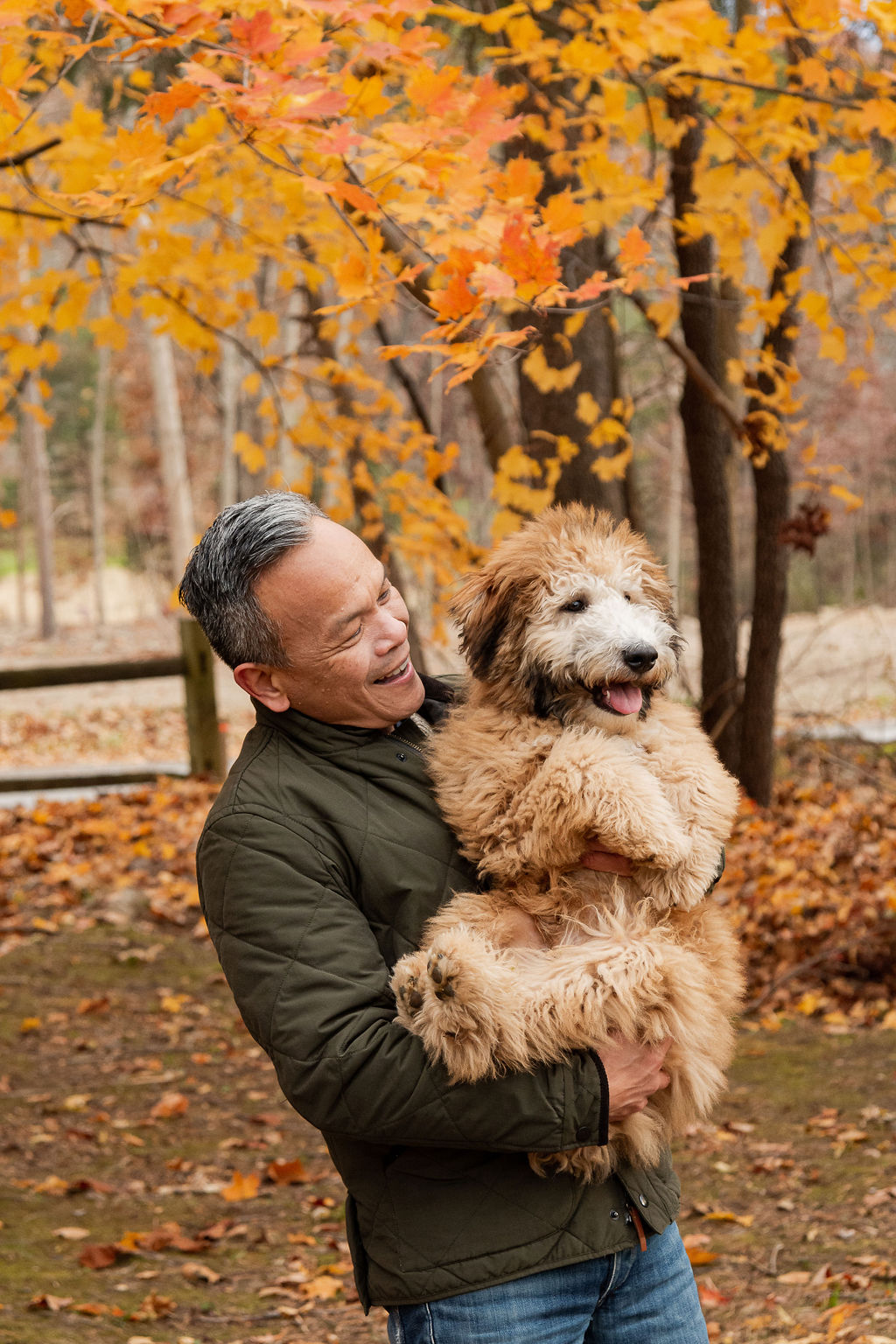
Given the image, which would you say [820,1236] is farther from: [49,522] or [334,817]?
[49,522]

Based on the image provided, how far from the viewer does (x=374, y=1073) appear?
5.98 ft

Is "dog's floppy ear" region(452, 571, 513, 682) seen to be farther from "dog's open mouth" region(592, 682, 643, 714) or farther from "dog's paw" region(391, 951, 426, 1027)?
"dog's paw" region(391, 951, 426, 1027)

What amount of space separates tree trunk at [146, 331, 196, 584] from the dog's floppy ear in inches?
530

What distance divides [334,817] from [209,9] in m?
2.23

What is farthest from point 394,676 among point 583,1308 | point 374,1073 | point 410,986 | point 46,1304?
point 46,1304

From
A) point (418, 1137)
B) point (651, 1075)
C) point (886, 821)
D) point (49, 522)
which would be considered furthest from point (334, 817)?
point (49, 522)

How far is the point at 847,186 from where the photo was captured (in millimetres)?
5652

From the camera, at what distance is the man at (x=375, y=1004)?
1.85 metres

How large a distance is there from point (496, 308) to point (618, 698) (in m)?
2.39

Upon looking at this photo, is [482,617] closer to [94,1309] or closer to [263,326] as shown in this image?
[94,1309]

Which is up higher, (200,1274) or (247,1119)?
(200,1274)

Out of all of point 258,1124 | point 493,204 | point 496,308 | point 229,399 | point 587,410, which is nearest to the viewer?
point 493,204

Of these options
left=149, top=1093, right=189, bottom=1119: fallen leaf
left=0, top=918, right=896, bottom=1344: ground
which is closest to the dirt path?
left=0, top=918, right=896, bottom=1344: ground

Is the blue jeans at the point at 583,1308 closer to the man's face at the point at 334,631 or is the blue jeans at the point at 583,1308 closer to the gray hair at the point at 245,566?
the man's face at the point at 334,631
